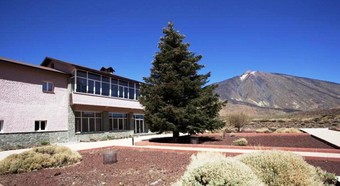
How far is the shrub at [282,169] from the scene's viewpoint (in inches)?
189

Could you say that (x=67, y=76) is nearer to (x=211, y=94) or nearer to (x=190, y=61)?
(x=190, y=61)

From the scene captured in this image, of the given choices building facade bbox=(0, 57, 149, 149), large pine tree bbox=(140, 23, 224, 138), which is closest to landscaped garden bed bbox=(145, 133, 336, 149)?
large pine tree bbox=(140, 23, 224, 138)

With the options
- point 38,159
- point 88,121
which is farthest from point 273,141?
point 88,121

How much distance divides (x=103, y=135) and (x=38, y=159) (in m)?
15.8

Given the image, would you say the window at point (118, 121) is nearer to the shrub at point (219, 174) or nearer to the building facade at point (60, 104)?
the building facade at point (60, 104)

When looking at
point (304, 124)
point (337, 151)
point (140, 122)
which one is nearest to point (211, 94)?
point (337, 151)

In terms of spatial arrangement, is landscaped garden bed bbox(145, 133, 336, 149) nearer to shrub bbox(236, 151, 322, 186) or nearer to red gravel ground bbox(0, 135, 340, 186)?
red gravel ground bbox(0, 135, 340, 186)

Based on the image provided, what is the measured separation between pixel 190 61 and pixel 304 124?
3724 cm

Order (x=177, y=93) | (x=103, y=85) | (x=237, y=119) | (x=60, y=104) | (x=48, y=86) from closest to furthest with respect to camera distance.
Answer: (x=177, y=93) < (x=48, y=86) < (x=60, y=104) < (x=103, y=85) < (x=237, y=119)

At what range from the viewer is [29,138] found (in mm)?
20156

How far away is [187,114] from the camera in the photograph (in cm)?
1786

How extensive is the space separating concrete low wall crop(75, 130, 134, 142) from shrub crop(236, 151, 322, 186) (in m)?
21.5

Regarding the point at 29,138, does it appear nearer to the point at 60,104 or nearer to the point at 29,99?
the point at 29,99

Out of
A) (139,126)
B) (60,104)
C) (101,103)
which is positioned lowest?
(139,126)
